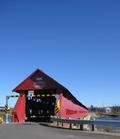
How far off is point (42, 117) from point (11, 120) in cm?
602

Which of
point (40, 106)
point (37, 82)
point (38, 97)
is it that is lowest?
point (40, 106)

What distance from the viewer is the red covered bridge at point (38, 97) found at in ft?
131

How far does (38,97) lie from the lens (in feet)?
148

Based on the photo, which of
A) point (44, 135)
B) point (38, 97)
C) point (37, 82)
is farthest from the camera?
point (38, 97)

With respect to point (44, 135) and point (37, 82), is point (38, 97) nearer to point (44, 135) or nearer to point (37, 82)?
point (37, 82)

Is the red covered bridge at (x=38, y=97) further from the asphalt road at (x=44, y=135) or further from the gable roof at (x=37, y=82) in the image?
the asphalt road at (x=44, y=135)

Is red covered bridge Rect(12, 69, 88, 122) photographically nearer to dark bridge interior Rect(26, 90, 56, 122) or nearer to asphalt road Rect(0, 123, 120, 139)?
dark bridge interior Rect(26, 90, 56, 122)

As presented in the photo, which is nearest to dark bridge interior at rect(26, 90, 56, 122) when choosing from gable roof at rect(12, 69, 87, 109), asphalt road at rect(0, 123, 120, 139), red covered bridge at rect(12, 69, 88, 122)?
red covered bridge at rect(12, 69, 88, 122)

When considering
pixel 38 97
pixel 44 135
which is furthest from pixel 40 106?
pixel 44 135

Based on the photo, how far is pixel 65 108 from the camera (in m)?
40.5

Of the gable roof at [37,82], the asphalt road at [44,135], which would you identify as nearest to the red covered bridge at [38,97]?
the gable roof at [37,82]

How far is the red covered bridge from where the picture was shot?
39.8m

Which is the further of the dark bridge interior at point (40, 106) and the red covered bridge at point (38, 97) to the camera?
the dark bridge interior at point (40, 106)

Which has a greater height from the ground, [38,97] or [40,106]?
[38,97]
